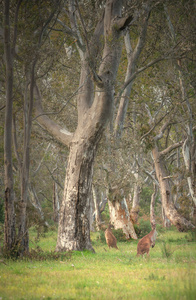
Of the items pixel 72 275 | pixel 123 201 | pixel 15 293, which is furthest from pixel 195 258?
pixel 123 201

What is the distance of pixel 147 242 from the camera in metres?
8.55

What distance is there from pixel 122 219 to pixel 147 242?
943 centimetres

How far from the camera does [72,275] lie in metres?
6.37

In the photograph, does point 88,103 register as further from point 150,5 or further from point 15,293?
point 15,293

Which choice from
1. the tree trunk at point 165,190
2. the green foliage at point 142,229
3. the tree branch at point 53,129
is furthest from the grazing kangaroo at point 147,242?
the tree trunk at point 165,190

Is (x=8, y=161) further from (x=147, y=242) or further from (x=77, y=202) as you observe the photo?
(x=147, y=242)

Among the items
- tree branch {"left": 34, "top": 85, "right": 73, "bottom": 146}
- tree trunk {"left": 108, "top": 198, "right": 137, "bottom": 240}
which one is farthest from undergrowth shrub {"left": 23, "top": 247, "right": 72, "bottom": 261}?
tree trunk {"left": 108, "top": 198, "right": 137, "bottom": 240}

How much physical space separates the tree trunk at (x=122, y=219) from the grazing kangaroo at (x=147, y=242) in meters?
8.92

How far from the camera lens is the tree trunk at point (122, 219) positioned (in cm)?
1775

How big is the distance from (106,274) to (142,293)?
2.15 m

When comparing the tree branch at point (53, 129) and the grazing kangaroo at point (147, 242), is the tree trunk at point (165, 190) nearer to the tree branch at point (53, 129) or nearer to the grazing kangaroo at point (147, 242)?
the tree branch at point (53, 129)

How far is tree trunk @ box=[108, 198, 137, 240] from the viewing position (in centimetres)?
1775

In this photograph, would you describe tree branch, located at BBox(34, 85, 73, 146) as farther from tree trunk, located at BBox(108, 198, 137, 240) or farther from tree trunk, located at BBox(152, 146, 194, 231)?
tree trunk, located at BBox(152, 146, 194, 231)

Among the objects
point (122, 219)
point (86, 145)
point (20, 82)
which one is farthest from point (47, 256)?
point (122, 219)
